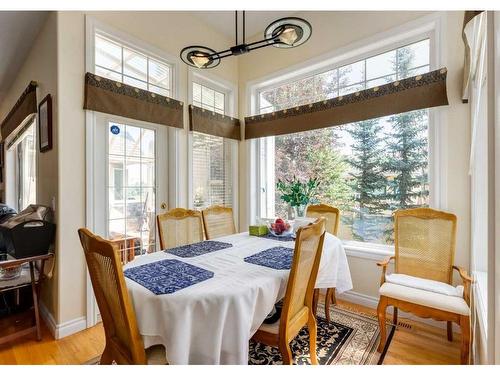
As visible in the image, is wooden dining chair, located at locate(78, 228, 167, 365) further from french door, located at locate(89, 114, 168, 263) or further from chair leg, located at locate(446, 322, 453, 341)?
chair leg, located at locate(446, 322, 453, 341)

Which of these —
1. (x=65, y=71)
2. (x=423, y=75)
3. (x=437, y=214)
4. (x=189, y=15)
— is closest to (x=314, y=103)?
(x=423, y=75)

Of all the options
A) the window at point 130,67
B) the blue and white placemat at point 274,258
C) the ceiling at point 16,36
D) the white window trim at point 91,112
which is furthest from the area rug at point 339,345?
the ceiling at point 16,36

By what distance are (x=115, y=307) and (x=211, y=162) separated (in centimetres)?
240

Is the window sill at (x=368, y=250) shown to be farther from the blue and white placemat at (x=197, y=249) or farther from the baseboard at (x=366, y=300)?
the blue and white placemat at (x=197, y=249)

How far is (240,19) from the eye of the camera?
310 centimetres

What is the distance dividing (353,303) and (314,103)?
216cm

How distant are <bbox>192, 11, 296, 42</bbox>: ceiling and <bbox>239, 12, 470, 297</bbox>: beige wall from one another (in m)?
0.27

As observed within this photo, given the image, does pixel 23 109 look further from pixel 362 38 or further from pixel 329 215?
pixel 362 38

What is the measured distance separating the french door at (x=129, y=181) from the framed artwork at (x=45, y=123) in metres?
0.34

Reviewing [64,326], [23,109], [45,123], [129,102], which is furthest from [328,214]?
[23,109]

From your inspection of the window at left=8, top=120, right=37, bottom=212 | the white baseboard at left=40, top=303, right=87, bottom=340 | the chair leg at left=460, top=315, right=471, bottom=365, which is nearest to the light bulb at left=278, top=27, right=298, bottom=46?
the chair leg at left=460, top=315, right=471, bottom=365

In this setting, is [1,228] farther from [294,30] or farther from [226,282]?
[294,30]

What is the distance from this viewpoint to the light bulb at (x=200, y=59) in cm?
179

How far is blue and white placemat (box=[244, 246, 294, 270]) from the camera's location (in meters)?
1.47
